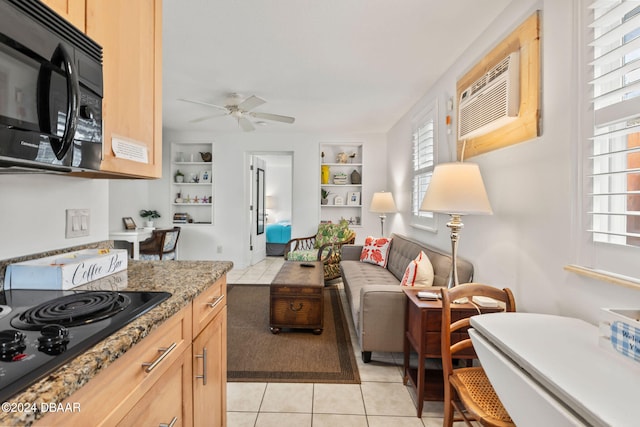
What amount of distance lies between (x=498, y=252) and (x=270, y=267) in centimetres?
429

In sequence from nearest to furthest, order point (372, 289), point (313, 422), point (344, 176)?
point (313, 422), point (372, 289), point (344, 176)

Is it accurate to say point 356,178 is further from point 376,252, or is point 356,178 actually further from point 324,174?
point 376,252

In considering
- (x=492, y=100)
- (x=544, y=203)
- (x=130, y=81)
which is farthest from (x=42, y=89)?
(x=492, y=100)

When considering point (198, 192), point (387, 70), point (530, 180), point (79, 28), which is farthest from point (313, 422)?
point (198, 192)

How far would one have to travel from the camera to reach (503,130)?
6.57ft

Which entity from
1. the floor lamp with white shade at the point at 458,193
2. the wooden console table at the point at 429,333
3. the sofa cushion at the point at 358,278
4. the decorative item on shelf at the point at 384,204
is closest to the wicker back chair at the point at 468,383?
the wooden console table at the point at 429,333

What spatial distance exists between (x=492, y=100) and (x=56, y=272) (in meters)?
2.42

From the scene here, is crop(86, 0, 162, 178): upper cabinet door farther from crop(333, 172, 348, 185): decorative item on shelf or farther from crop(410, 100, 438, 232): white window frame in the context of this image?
crop(333, 172, 348, 185): decorative item on shelf

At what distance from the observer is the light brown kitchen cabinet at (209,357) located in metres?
1.13

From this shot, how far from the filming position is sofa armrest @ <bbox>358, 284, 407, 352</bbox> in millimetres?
2211

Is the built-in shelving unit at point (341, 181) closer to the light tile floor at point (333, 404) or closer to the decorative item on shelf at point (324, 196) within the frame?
the decorative item on shelf at point (324, 196)

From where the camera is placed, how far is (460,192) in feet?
5.96

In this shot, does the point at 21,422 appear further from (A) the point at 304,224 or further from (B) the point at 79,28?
(A) the point at 304,224

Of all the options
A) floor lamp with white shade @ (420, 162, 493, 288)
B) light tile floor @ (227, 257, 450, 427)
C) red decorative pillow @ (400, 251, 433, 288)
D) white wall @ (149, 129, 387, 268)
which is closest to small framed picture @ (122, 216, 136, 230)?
white wall @ (149, 129, 387, 268)
